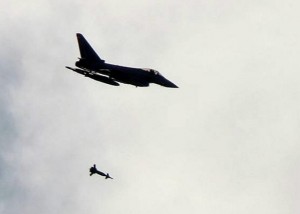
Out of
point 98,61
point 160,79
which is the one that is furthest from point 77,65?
point 160,79

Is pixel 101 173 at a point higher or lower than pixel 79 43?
lower

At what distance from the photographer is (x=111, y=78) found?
117500 mm

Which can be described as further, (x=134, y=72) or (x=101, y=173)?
(x=101, y=173)

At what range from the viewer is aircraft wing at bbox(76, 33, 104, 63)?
118m

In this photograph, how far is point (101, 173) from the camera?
13388 centimetres

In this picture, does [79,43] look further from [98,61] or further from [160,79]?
[160,79]

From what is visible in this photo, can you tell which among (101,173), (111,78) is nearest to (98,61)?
(111,78)

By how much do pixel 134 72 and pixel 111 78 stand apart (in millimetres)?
4909

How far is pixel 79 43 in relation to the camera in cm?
12125

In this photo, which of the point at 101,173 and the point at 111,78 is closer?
the point at 111,78

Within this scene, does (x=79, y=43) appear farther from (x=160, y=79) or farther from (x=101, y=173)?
(x=101, y=173)

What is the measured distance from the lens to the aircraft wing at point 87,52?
117812 millimetres

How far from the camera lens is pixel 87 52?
391 feet

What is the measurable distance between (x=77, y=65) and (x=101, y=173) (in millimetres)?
29104
